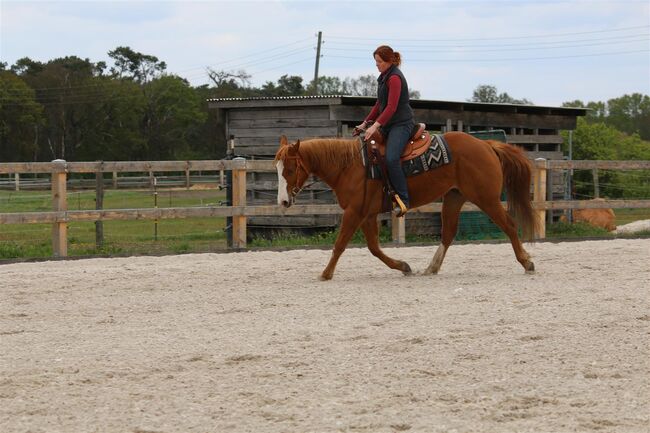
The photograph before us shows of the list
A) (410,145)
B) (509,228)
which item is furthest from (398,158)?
(509,228)

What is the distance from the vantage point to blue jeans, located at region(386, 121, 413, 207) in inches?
333

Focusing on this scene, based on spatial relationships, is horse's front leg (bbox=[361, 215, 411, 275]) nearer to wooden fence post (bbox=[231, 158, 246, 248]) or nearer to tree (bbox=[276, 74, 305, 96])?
wooden fence post (bbox=[231, 158, 246, 248])

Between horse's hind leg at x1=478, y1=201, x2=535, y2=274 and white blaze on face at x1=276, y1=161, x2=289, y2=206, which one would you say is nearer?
white blaze on face at x1=276, y1=161, x2=289, y2=206

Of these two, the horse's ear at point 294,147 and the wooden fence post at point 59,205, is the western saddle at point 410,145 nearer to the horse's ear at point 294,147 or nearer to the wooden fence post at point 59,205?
the horse's ear at point 294,147

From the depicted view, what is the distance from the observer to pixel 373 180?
8609 mm

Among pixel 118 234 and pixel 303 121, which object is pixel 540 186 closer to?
pixel 303 121

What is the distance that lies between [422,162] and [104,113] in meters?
49.4

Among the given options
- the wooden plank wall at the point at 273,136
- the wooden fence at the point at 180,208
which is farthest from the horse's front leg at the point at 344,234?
the wooden plank wall at the point at 273,136

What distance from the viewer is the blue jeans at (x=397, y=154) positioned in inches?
333

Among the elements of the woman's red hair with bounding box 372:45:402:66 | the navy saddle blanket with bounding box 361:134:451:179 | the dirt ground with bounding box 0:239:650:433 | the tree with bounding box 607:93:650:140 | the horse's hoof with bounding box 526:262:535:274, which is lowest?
the dirt ground with bounding box 0:239:650:433

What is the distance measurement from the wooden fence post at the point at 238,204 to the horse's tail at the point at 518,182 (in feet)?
13.8

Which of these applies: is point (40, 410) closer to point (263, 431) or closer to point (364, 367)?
point (263, 431)

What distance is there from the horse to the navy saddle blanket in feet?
0.17

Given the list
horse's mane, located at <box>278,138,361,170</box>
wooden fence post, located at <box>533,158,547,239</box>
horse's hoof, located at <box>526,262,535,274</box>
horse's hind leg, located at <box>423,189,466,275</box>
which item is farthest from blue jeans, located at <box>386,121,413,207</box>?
wooden fence post, located at <box>533,158,547,239</box>
